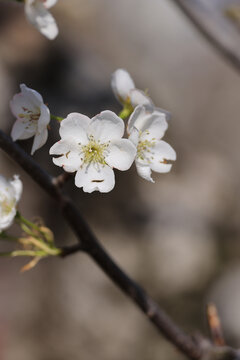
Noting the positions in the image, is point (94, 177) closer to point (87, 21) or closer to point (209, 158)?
point (209, 158)

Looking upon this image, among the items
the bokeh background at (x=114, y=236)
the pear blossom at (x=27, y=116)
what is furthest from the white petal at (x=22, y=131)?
the bokeh background at (x=114, y=236)

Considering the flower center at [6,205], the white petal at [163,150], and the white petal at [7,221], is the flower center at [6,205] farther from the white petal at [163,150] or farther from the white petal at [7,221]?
the white petal at [163,150]

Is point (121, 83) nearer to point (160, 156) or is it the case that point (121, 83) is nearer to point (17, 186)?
point (160, 156)

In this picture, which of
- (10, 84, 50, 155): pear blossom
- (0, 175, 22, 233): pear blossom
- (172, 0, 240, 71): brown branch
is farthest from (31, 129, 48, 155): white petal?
(172, 0, 240, 71): brown branch

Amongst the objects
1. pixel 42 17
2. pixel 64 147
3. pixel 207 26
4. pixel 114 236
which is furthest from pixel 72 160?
pixel 114 236

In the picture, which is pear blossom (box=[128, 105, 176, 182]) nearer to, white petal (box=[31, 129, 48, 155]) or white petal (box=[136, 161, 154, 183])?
white petal (box=[136, 161, 154, 183])

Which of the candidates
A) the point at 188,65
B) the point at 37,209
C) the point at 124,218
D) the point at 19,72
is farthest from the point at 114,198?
the point at 188,65

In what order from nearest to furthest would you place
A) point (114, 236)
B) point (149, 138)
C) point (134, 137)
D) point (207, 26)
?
point (134, 137) → point (149, 138) → point (207, 26) → point (114, 236)

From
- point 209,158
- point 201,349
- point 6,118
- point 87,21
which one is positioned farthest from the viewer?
point 87,21
